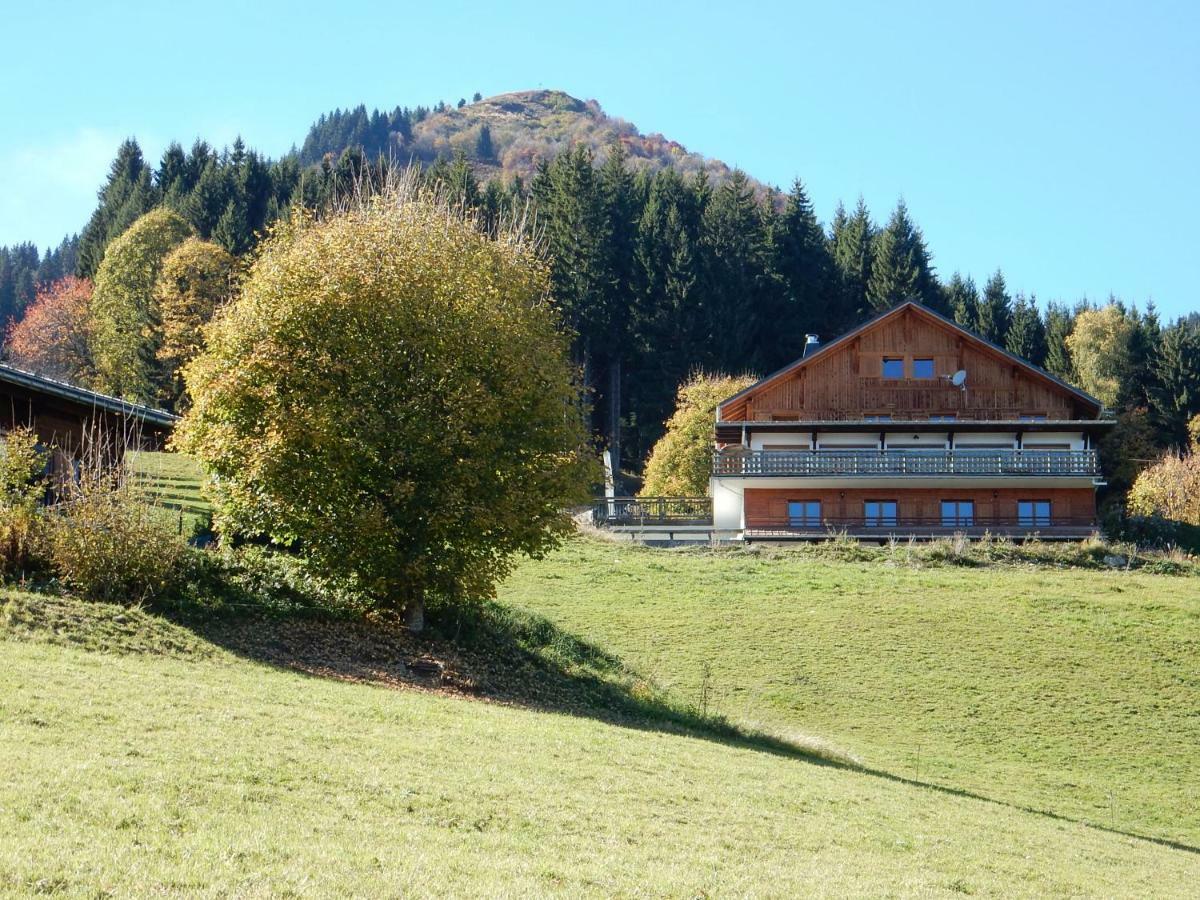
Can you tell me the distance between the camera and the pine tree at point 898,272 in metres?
88.8

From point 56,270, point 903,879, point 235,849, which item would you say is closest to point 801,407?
point 903,879

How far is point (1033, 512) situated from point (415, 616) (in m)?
34.9

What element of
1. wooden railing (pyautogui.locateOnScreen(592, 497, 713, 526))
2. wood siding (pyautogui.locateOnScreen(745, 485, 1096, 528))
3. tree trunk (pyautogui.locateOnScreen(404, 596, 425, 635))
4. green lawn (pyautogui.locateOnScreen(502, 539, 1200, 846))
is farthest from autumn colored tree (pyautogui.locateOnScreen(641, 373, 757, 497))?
tree trunk (pyautogui.locateOnScreen(404, 596, 425, 635))

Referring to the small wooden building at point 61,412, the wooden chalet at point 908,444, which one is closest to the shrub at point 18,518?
the small wooden building at point 61,412

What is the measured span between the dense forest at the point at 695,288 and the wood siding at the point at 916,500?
995 inches

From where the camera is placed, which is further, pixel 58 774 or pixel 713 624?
pixel 713 624

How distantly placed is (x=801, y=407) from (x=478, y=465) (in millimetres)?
33113

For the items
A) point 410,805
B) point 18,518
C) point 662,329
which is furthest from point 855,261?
point 410,805

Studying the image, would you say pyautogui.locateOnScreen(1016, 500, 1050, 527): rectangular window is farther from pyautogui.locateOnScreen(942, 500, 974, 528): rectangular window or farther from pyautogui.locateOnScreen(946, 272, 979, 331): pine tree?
pyautogui.locateOnScreen(946, 272, 979, 331): pine tree

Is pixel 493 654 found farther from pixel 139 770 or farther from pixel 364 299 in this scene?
pixel 139 770

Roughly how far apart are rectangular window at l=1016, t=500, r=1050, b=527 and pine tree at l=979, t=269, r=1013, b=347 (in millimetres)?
40335

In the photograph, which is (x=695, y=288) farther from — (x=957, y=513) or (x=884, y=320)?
(x=957, y=513)

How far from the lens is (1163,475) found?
67.1 metres

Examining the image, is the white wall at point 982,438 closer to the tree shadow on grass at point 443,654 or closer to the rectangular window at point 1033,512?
the rectangular window at point 1033,512
